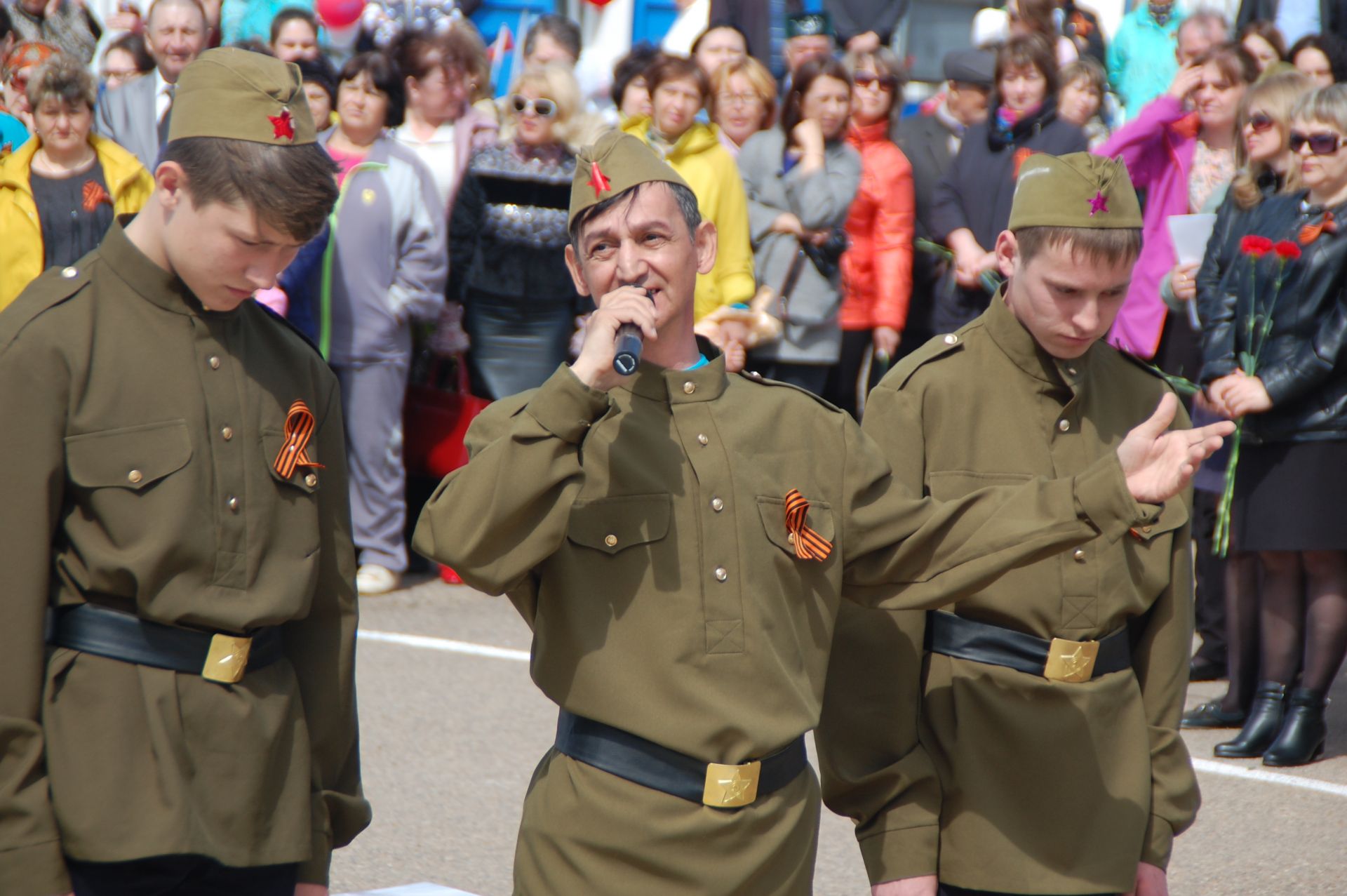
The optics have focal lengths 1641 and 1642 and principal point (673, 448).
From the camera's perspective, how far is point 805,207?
814 centimetres

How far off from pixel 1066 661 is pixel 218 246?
5.38 ft

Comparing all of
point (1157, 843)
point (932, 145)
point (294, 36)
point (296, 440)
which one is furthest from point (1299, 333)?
point (294, 36)

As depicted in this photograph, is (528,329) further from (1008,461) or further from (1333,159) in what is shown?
(1008,461)

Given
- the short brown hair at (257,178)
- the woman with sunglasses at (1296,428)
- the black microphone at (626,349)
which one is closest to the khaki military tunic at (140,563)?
the short brown hair at (257,178)

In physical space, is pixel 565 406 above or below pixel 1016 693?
above

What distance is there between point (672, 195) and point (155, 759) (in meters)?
1.17

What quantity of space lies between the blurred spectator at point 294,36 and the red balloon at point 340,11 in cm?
112

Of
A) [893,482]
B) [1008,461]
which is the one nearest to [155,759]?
[893,482]

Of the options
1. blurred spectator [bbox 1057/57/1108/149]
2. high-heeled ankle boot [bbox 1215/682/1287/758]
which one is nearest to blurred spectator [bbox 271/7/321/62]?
blurred spectator [bbox 1057/57/1108/149]

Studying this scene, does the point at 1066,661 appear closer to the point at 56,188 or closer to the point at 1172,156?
the point at 1172,156

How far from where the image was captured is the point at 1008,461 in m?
3.04

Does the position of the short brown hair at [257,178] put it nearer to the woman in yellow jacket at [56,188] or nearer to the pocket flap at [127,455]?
the pocket flap at [127,455]

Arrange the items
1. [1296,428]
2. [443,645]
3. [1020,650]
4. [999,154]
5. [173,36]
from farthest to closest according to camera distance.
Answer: [173,36] → [999,154] → [443,645] → [1296,428] → [1020,650]

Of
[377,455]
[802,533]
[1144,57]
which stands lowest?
[377,455]
